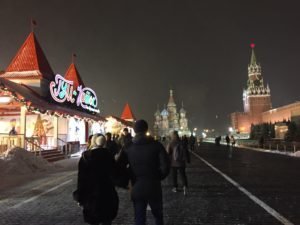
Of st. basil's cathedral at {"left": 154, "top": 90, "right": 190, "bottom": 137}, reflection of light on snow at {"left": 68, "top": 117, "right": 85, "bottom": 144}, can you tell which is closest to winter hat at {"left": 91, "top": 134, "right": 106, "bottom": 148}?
reflection of light on snow at {"left": 68, "top": 117, "right": 85, "bottom": 144}

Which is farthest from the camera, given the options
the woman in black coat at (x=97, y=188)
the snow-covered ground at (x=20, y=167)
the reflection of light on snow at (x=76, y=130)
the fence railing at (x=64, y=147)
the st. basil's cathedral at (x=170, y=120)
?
the st. basil's cathedral at (x=170, y=120)

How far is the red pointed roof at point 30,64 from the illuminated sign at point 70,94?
129cm

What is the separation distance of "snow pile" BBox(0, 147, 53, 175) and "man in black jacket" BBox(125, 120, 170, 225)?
40.6 feet

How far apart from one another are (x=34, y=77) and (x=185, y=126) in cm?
14982

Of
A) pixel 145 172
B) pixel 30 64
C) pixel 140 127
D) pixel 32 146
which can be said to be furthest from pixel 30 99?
pixel 145 172

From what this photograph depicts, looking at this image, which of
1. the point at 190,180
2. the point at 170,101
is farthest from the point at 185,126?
the point at 190,180

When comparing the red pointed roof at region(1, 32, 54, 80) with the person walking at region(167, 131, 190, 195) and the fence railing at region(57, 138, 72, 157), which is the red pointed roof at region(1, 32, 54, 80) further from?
the person walking at region(167, 131, 190, 195)

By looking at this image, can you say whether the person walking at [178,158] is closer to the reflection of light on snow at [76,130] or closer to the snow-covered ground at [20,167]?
the snow-covered ground at [20,167]

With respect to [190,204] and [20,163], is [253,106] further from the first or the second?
[190,204]

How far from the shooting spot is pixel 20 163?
16609 mm

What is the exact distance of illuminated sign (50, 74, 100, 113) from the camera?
26.8 m

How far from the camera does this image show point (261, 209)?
26.0ft

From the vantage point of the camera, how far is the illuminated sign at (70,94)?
87.9ft

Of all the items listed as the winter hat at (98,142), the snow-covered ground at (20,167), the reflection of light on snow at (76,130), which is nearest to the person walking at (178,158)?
the winter hat at (98,142)
